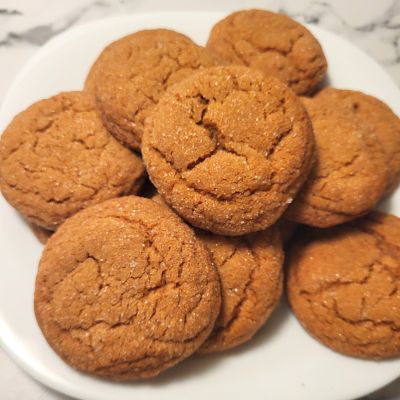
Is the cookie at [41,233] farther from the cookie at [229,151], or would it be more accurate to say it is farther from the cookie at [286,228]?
the cookie at [286,228]

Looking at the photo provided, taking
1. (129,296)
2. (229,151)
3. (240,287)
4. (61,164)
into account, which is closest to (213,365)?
(240,287)

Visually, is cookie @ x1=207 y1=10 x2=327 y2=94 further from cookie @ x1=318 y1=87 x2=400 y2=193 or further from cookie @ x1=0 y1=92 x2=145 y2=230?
cookie @ x1=0 y1=92 x2=145 y2=230

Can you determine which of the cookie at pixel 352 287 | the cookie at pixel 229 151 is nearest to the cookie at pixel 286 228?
the cookie at pixel 352 287

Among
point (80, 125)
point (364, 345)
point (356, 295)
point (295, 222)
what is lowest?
point (364, 345)

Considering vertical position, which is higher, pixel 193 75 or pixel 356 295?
pixel 193 75

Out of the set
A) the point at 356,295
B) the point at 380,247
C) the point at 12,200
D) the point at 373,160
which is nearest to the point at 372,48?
the point at 373,160

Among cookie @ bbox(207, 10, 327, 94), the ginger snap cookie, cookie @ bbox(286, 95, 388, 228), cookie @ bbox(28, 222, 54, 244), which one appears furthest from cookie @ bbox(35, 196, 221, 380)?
cookie @ bbox(207, 10, 327, 94)

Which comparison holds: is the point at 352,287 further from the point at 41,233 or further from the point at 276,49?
the point at 41,233

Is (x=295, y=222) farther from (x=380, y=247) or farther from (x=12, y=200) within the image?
(x=12, y=200)
